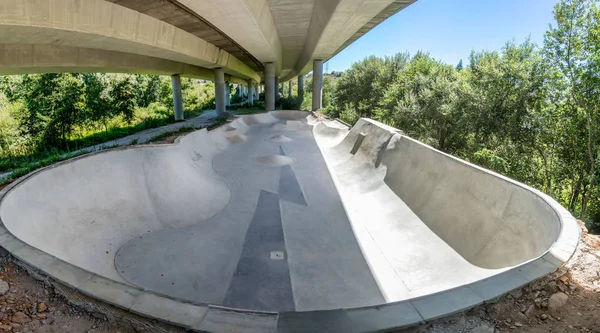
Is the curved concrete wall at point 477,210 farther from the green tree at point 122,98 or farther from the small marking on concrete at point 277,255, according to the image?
the green tree at point 122,98

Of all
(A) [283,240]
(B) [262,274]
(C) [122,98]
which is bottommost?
(B) [262,274]

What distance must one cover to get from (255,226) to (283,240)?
1253mm

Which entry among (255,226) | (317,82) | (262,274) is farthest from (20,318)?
(317,82)

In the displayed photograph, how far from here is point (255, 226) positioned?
937 cm

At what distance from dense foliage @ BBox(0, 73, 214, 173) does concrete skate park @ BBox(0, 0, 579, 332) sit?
6865mm

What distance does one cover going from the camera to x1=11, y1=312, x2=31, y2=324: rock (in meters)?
3.28

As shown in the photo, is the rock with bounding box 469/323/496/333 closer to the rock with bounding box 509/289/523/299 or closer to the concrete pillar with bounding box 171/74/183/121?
the rock with bounding box 509/289/523/299

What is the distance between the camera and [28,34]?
994cm

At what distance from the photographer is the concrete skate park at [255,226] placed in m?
3.62

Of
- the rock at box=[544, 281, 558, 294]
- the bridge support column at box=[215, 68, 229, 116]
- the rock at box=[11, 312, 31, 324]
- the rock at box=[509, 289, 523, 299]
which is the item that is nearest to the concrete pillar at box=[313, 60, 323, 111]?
the bridge support column at box=[215, 68, 229, 116]

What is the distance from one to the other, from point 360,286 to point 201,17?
51.2 feet

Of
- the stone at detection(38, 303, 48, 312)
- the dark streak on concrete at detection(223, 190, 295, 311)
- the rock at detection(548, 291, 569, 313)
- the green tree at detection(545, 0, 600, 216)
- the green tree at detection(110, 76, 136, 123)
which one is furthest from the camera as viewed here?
the green tree at detection(110, 76, 136, 123)

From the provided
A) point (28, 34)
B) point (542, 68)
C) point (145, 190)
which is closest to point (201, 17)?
point (28, 34)

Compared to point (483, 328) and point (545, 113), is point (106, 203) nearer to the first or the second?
point (483, 328)
